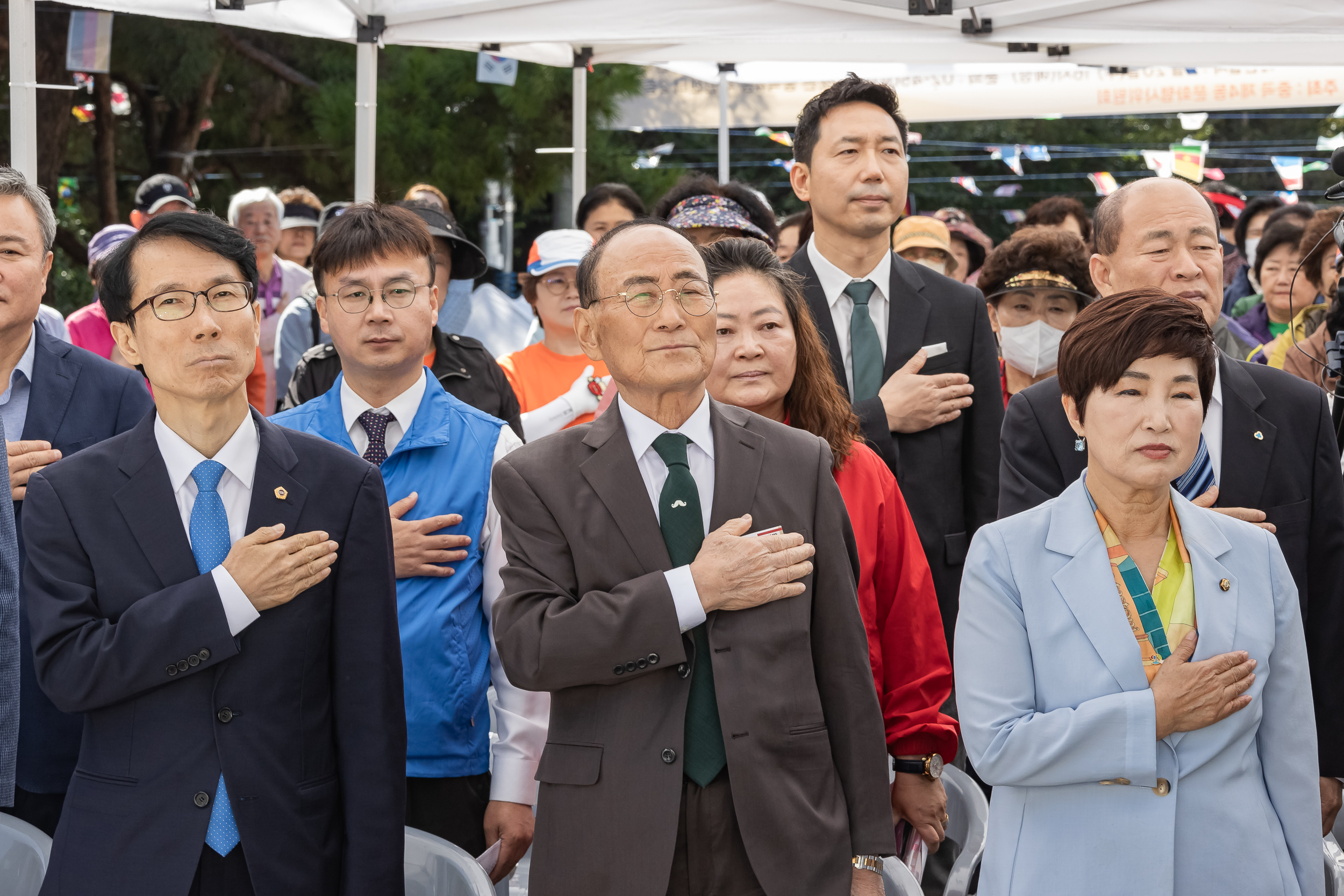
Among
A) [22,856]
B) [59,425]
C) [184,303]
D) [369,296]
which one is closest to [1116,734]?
[184,303]

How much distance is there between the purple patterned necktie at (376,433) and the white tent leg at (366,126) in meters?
3.00

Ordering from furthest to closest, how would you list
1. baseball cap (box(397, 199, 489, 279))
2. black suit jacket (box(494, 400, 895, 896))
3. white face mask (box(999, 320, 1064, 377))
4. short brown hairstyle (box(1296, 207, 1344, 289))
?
short brown hairstyle (box(1296, 207, 1344, 289)) → white face mask (box(999, 320, 1064, 377)) → baseball cap (box(397, 199, 489, 279)) → black suit jacket (box(494, 400, 895, 896))

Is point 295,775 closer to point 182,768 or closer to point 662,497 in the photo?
point 182,768

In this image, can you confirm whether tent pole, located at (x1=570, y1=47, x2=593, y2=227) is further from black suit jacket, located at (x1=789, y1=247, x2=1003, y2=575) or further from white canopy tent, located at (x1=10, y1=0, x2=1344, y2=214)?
black suit jacket, located at (x1=789, y1=247, x2=1003, y2=575)

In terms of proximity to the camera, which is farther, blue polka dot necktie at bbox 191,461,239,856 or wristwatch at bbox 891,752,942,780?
wristwatch at bbox 891,752,942,780

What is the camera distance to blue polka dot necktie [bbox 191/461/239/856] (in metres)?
2.13

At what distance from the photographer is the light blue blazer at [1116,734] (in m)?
2.14

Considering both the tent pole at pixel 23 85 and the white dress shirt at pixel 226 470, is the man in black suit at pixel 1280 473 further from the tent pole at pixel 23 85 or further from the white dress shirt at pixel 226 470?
the tent pole at pixel 23 85

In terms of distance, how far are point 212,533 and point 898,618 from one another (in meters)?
1.29

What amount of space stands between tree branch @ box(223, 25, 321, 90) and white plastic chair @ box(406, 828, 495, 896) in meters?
7.86

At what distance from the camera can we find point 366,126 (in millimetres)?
5914

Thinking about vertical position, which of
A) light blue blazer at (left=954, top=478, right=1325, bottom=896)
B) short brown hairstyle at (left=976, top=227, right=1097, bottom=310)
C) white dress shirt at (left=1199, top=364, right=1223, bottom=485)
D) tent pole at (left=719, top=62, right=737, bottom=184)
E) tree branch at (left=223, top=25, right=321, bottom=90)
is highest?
tree branch at (left=223, top=25, right=321, bottom=90)

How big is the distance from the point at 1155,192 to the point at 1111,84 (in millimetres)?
7240

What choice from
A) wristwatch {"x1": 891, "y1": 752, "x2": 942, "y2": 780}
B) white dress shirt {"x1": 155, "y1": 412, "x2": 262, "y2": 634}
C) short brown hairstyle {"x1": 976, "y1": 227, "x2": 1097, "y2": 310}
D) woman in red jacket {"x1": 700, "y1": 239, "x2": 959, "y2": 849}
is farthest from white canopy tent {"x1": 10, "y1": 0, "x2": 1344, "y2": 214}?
wristwatch {"x1": 891, "y1": 752, "x2": 942, "y2": 780}
